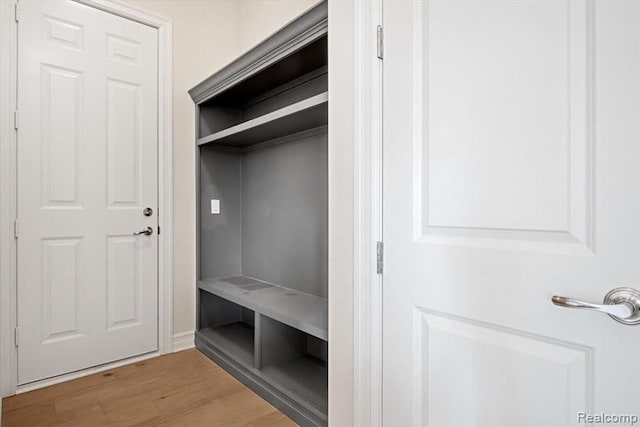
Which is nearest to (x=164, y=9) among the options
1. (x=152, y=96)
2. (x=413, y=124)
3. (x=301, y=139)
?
(x=152, y=96)

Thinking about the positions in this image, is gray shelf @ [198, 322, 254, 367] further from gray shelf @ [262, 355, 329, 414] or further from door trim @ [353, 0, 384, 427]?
door trim @ [353, 0, 384, 427]

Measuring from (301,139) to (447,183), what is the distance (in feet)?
4.78

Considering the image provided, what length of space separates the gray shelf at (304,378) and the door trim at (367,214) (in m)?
0.51

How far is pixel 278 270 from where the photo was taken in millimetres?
2590

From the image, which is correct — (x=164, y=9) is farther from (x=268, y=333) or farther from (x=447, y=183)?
(x=447, y=183)

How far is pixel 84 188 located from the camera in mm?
2279

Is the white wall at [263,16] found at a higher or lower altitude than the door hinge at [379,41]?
higher

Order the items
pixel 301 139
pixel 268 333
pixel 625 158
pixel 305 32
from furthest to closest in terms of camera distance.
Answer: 1. pixel 301 139
2. pixel 268 333
3. pixel 305 32
4. pixel 625 158

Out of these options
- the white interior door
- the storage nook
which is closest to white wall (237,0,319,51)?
the storage nook

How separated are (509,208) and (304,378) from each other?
153 centimetres

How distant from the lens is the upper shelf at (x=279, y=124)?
5.73ft

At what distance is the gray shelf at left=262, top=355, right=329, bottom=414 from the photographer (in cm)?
180

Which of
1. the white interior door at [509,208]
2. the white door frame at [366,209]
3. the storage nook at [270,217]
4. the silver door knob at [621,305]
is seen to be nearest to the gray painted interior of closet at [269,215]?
the storage nook at [270,217]

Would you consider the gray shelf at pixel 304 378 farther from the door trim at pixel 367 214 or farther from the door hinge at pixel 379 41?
the door hinge at pixel 379 41
